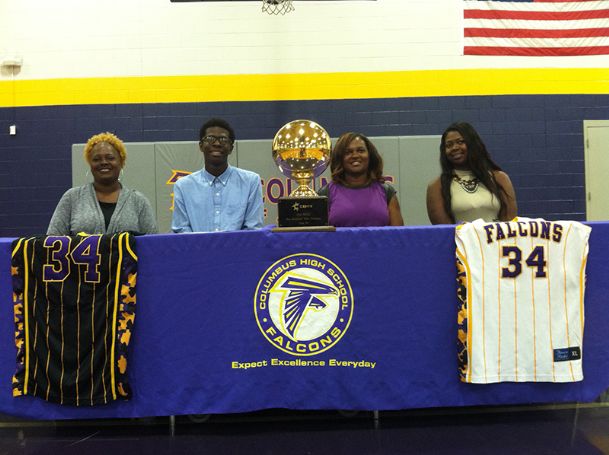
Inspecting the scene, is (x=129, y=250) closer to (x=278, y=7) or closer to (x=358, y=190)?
(x=358, y=190)

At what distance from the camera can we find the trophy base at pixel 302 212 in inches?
97.5

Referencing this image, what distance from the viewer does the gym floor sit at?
2240mm

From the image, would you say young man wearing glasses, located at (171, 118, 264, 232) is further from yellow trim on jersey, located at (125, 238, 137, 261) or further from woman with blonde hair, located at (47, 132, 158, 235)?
yellow trim on jersey, located at (125, 238, 137, 261)

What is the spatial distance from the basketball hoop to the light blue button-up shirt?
12.4 ft

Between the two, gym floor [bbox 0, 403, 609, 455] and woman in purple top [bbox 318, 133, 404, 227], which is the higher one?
woman in purple top [bbox 318, 133, 404, 227]

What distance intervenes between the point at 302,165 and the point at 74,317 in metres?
1.18

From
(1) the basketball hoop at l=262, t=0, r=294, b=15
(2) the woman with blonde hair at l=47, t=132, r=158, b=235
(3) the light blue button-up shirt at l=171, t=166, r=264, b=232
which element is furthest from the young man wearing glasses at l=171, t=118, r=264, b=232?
(1) the basketball hoop at l=262, t=0, r=294, b=15

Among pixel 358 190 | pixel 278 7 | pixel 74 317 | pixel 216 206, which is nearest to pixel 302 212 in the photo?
pixel 358 190

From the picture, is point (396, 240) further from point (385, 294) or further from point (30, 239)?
point (30, 239)

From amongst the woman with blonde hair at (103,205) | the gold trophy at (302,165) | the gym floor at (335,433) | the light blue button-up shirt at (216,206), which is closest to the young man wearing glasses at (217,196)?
the light blue button-up shirt at (216,206)

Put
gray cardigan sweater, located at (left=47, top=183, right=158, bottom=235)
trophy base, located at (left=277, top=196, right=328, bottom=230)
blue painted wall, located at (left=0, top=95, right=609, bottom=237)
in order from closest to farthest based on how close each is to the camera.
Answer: trophy base, located at (left=277, top=196, right=328, bottom=230) → gray cardigan sweater, located at (left=47, top=183, right=158, bottom=235) → blue painted wall, located at (left=0, top=95, right=609, bottom=237)

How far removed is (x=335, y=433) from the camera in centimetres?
240

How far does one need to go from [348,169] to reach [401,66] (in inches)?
158

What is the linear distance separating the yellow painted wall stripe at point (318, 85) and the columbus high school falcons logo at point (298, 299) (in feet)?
14.8
